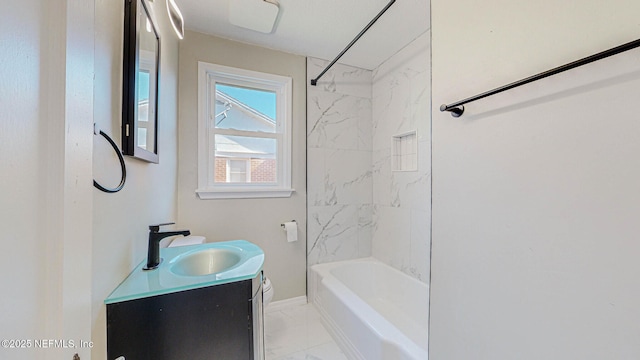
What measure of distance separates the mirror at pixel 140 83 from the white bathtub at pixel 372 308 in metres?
1.59

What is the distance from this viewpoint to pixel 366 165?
107 inches

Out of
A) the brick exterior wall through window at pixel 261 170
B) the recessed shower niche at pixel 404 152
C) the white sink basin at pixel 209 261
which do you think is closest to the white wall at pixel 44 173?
the white sink basin at pixel 209 261

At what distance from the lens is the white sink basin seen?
1353 mm

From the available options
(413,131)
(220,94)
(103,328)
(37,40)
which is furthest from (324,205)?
(37,40)

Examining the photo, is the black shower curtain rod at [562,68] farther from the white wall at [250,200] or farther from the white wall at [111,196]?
the white wall at [250,200]

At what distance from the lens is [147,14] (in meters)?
1.15

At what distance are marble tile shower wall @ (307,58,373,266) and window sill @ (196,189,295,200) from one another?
12.0 inches

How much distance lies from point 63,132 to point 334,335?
2.08 meters

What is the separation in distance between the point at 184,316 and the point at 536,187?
49.8 inches

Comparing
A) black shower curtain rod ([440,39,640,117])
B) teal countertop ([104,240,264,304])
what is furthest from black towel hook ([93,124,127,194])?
black shower curtain rod ([440,39,640,117])

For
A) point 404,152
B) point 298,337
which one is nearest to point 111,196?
point 298,337

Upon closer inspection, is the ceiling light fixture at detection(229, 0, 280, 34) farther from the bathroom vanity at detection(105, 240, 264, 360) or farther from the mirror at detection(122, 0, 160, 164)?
the bathroom vanity at detection(105, 240, 264, 360)

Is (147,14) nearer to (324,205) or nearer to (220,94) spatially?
(220,94)

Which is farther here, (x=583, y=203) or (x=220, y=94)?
(x=220, y=94)
